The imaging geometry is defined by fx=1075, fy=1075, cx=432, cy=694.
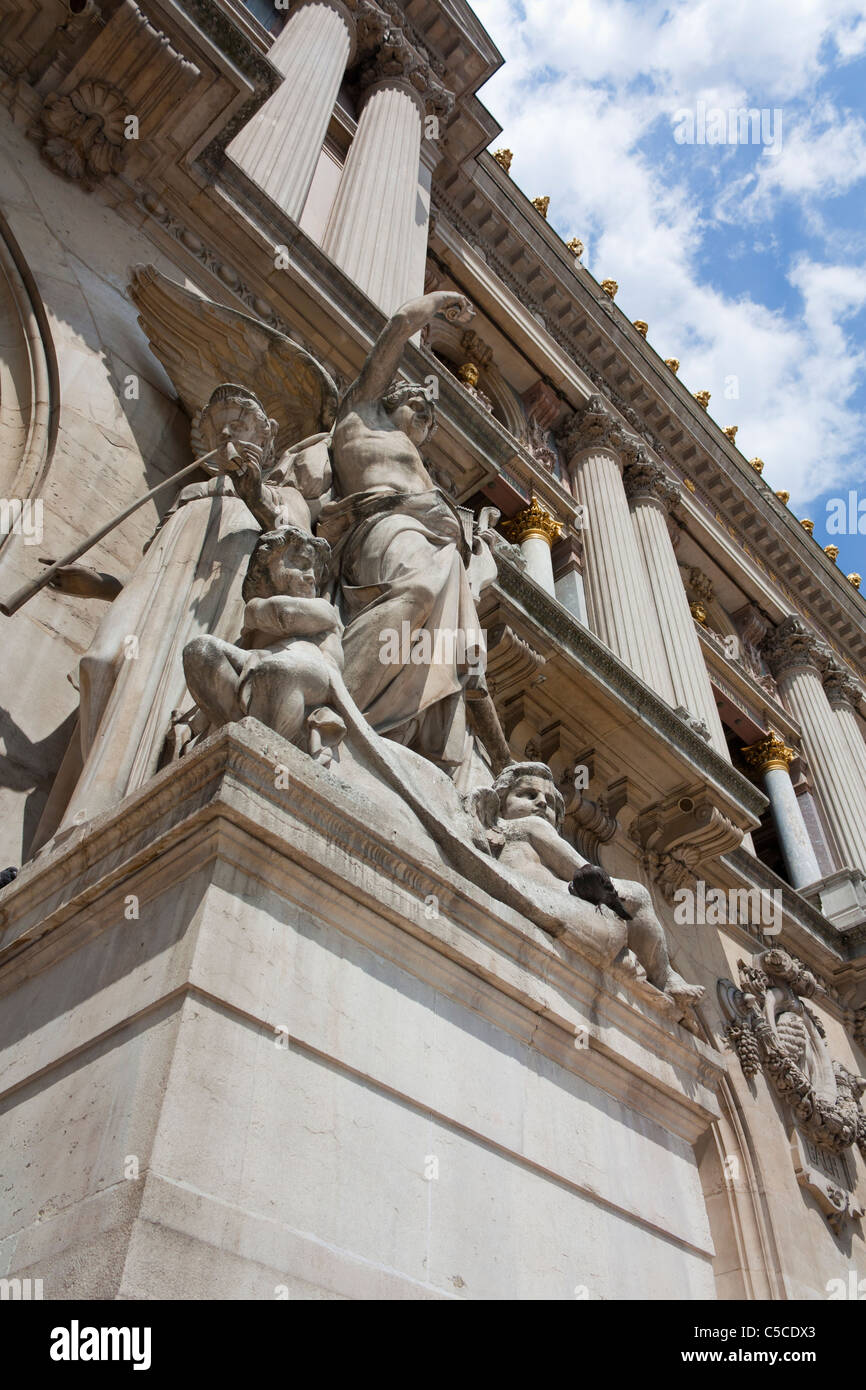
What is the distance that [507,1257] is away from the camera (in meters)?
3.44

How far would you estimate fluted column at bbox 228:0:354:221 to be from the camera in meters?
12.5

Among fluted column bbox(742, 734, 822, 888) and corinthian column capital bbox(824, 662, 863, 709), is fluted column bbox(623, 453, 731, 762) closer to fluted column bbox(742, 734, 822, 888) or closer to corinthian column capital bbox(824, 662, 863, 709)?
fluted column bbox(742, 734, 822, 888)

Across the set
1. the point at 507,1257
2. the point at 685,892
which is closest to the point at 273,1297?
the point at 507,1257

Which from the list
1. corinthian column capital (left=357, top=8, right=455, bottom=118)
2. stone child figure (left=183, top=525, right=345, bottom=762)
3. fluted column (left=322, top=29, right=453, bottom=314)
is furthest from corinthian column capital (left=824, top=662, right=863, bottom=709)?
stone child figure (left=183, top=525, right=345, bottom=762)

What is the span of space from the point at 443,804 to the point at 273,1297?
2.42 meters

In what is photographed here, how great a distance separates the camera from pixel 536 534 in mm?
18234

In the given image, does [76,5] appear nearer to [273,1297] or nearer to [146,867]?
[146,867]

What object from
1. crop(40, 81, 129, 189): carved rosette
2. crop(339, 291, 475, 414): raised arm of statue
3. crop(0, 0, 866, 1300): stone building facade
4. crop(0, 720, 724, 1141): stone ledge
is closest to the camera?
crop(0, 0, 866, 1300): stone building facade

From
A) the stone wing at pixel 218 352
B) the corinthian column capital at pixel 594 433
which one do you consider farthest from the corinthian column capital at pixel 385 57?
the stone wing at pixel 218 352

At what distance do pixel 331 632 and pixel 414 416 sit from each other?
2.80m

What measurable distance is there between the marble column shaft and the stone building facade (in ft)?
0.27

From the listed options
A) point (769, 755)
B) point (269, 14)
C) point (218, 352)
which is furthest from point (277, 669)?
point (769, 755)

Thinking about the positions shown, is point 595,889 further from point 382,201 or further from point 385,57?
point 385,57

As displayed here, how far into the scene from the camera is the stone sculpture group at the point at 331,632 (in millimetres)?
4512
